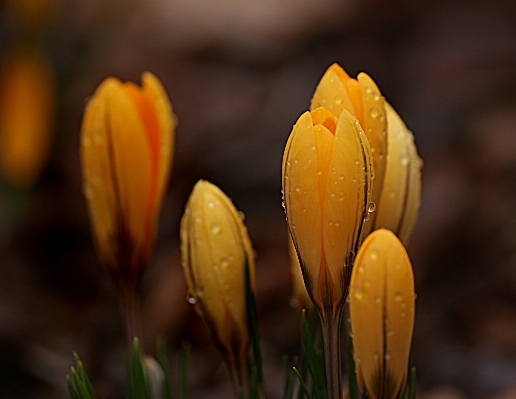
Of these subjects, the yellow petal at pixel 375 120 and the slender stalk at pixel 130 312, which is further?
the slender stalk at pixel 130 312

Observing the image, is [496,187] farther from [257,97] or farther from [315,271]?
[315,271]

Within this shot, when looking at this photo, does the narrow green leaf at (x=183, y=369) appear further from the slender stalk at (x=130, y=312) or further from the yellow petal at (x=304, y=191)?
the yellow petal at (x=304, y=191)

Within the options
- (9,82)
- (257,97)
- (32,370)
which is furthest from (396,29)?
(32,370)

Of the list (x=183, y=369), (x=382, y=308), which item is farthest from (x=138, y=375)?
(x=382, y=308)

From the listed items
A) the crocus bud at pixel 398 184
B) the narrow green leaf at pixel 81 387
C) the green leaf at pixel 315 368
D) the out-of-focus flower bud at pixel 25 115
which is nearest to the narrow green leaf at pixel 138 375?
the narrow green leaf at pixel 81 387

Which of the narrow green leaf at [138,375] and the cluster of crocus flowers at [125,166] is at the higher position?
the cluster of crocus flowers at [125,166]

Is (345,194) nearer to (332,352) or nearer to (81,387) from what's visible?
(332,352)
